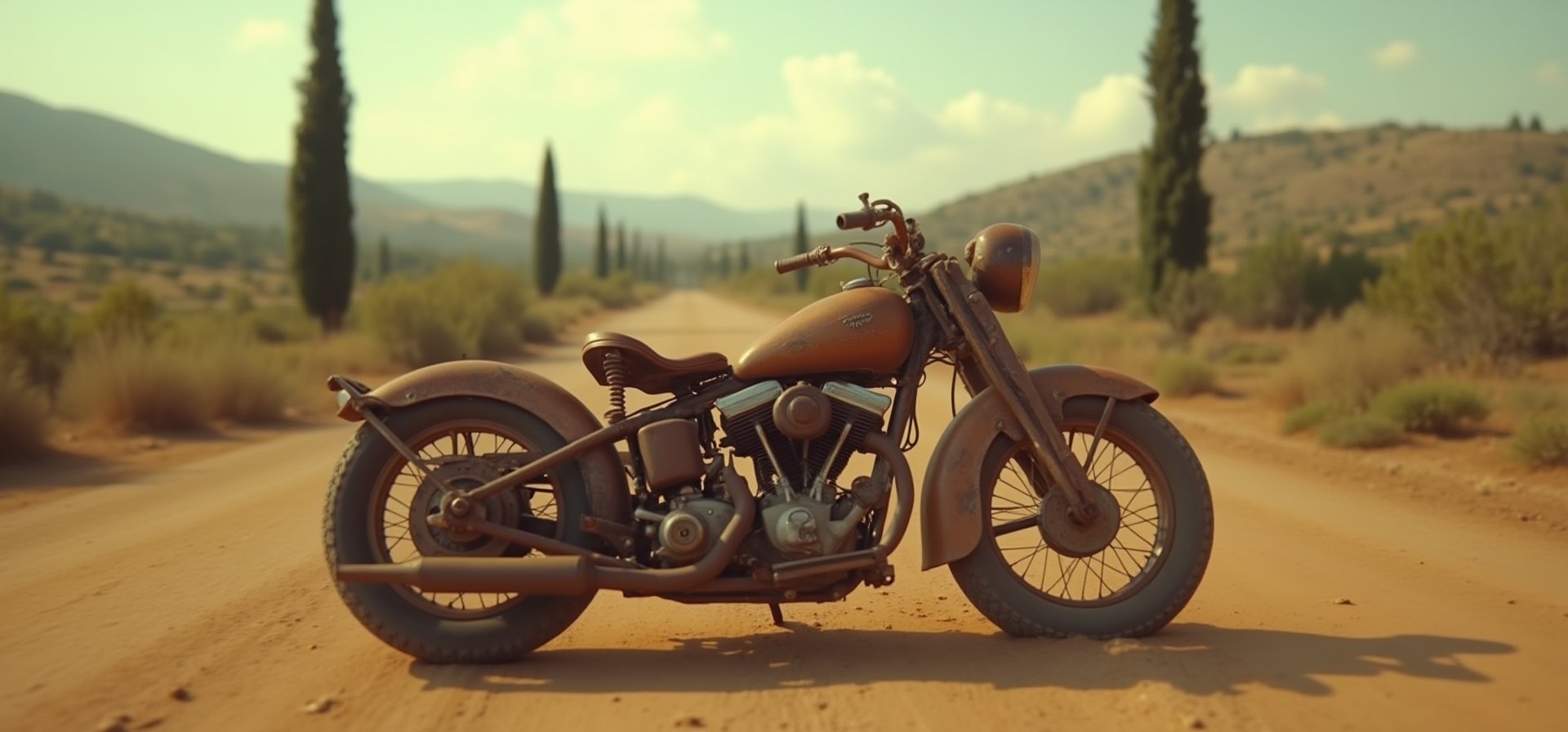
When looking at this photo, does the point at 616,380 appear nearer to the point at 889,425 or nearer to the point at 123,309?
the point at 889,425

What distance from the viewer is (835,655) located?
4551 mm

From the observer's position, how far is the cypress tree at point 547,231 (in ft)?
190

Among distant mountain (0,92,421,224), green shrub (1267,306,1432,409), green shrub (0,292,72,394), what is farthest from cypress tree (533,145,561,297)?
distant mountain (0,92,421,224)

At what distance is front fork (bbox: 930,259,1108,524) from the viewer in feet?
15.3

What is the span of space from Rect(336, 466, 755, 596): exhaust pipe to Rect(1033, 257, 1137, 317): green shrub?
33245mm

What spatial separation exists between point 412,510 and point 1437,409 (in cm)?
978

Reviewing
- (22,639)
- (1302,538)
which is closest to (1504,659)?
(1302,538)

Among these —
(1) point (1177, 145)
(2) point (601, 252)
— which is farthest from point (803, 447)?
(2) point (601, 252)

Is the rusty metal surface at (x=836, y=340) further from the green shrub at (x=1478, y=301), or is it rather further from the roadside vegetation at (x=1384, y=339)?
the green shrub at (x=1478, y=301)

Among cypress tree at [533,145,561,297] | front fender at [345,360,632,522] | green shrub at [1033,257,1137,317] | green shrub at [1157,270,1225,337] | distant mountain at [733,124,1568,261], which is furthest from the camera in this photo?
distant mountain at [733,124,1568,261]

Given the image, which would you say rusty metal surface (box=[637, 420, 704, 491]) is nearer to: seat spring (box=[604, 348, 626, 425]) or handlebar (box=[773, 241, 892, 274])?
seat spring (box=[604, 348, 626, 425])

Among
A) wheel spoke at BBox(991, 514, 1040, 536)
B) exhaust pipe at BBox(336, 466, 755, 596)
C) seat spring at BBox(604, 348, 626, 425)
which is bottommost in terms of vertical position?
A: exhaust pipe at BBox(336, 466, 755, 596)

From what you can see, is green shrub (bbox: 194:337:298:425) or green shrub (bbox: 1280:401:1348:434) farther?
green shrub (bbox: 194:337:298:425)

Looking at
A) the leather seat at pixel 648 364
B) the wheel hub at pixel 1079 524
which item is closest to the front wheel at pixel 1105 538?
the wheel hub at pixel 1079 524
